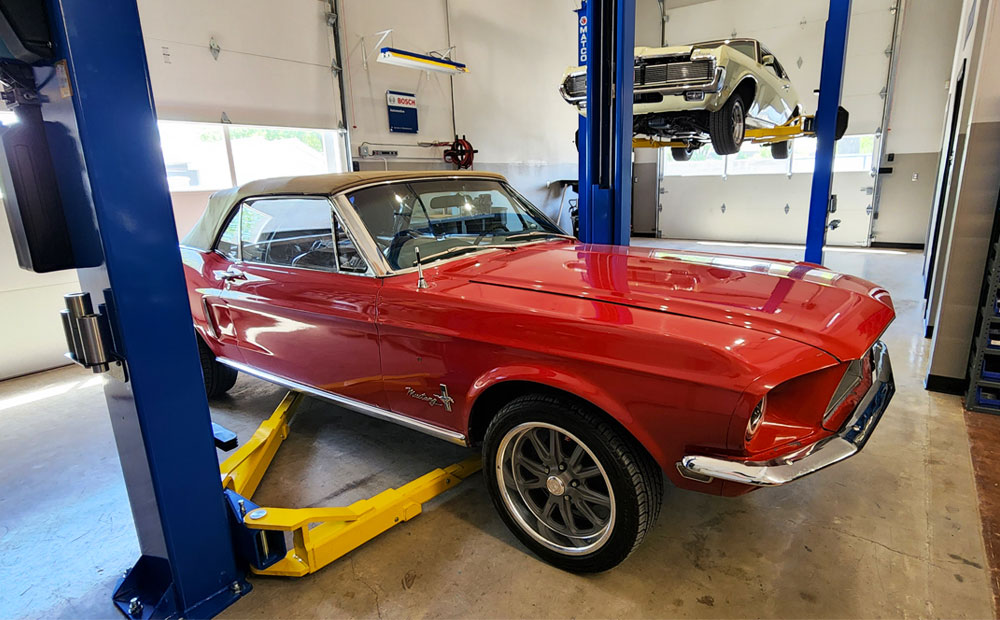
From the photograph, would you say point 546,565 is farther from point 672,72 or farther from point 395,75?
point 395,75

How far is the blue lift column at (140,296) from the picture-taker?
1.49 meters

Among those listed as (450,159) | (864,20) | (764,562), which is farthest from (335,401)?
(864,20)

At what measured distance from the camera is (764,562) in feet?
6.82

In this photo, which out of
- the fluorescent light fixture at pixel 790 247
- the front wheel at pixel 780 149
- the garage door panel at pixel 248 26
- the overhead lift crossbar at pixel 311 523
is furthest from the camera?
the fluorescent light fixture at pixel 790 247

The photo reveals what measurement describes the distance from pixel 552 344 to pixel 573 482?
0.57 m

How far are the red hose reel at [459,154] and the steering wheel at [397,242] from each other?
6.43 meters

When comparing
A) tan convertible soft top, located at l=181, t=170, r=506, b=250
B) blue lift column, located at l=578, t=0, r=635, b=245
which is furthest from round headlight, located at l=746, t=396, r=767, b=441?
blue lift column, located at l=578, t=0, r=635, b=245

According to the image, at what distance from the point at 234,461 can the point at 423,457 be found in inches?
37.4

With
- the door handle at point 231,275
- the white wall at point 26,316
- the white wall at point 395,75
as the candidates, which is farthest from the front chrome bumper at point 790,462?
the white wall at point 395,75

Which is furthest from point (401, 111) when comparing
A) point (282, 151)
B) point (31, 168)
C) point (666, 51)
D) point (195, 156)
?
point (31, 168)

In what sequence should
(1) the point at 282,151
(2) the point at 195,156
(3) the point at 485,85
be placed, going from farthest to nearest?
(3) the point at 485,85, (1) the point at 282,151, (2) the point at 195,156

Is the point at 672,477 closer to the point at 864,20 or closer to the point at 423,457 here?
the point at 423,457

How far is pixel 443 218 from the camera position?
2.89m

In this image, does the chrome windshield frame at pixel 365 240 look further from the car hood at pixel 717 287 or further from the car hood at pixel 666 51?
the car hood at pixel 666 51
